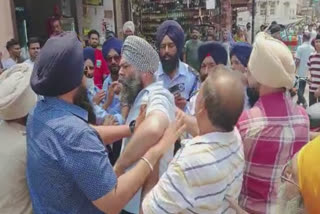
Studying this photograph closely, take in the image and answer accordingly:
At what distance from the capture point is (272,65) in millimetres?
1823

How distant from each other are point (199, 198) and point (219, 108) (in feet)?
1.14

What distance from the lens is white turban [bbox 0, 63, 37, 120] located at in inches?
69.0

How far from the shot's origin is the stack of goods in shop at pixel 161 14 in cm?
1105

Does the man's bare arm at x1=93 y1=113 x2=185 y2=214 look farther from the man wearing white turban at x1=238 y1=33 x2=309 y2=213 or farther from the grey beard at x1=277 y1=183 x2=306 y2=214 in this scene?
the grey beard at x1=277 y1=183 x2=306 y2=214

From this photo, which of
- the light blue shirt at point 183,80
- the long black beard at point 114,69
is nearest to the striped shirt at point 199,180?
the light blue shirt at point 183,80

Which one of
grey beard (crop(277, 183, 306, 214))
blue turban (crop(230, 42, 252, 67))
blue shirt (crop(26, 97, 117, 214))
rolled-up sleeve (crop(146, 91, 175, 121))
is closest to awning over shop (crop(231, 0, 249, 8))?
blue turban (crop(230, 42, 252, 67))

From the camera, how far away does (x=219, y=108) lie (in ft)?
4.89

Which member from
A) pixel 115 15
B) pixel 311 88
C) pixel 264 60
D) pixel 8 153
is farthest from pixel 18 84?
pixel 115 15

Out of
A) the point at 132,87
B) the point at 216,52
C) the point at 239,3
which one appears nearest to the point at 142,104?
the point at 132,87

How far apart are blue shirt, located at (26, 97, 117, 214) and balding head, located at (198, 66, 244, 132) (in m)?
0.44

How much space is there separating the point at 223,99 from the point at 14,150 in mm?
971

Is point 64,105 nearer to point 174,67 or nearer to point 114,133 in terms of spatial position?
point 114,133

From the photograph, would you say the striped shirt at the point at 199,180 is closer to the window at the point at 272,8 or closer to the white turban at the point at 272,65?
the white turban at the point at 272,65

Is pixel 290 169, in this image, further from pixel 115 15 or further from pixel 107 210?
pixel 115 15
